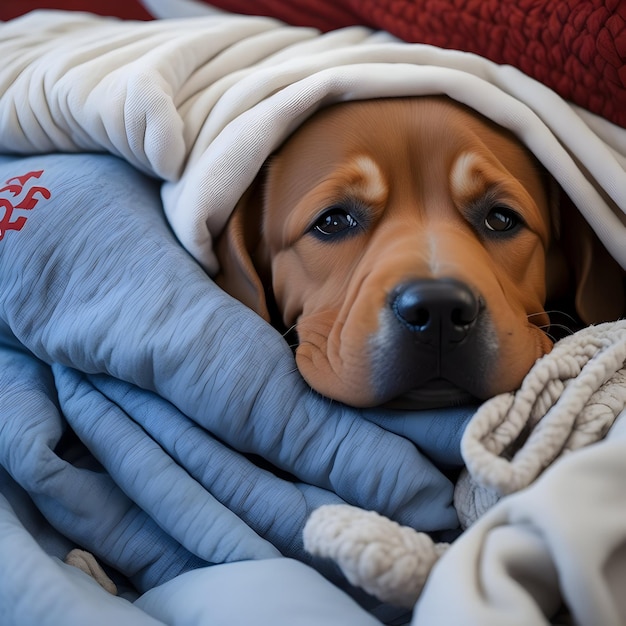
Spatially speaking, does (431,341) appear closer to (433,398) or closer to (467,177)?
(433,398)

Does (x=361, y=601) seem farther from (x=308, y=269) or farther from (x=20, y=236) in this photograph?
(x=20, y=236)

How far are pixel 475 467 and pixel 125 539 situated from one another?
0.53 meters

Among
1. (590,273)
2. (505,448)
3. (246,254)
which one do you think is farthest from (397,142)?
(505,448)

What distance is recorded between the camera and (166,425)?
114 cm

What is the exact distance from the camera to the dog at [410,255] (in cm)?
114

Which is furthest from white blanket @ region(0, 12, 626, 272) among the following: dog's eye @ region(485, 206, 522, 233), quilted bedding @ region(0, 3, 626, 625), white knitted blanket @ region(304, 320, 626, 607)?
white knitted blanket @ region(304, 320, 626, 607)

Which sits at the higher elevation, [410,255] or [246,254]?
[410,255]

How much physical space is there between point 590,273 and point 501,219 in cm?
25

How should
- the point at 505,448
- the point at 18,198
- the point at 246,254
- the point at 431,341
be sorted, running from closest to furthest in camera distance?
the point at 505,448 → the point at 431,341 → the point at 18,198 → the point at 246,254

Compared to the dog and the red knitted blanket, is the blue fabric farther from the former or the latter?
the red knitted blanket

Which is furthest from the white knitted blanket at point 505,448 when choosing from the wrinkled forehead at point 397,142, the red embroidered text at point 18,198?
the red embroidered text at point 18,198

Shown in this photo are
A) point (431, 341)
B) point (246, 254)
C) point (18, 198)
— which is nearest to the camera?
point (431, 341)

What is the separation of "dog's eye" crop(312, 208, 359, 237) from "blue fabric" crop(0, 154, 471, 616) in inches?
10.4

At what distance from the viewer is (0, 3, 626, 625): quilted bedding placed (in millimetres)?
894
